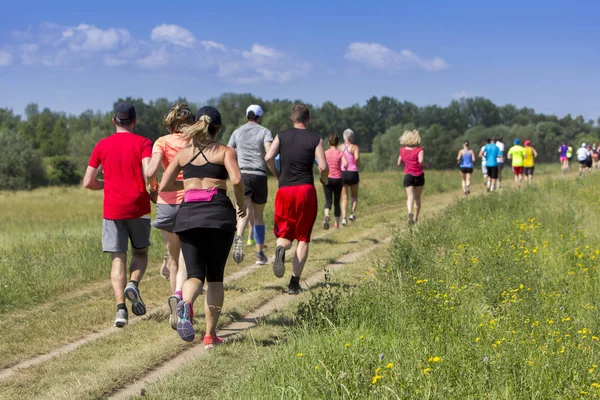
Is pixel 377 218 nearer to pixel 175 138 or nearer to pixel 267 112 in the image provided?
pixel 175 138

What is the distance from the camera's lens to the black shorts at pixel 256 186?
9.88m

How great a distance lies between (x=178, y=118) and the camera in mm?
6816

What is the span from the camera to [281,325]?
259 inches

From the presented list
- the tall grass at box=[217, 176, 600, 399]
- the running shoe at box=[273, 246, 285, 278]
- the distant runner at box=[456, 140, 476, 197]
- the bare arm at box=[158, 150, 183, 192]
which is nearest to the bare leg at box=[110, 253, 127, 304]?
the bare arm at box=[158, 150, 183, 192]

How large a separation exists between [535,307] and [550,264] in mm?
2877

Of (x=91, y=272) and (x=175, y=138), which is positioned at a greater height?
(x=175, y=138)

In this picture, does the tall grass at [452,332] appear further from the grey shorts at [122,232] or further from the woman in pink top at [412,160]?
the woman in pink top at [412,160]

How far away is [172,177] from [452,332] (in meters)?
2.77

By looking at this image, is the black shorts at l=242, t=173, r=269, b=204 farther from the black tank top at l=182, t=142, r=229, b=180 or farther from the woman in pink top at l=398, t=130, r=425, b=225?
the woman in pink top at l=398, t=130, r=425, b=225

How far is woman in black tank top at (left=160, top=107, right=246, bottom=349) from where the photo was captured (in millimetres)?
5520

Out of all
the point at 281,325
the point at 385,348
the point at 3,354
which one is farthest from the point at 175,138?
the point at 385,348

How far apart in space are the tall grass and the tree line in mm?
22620

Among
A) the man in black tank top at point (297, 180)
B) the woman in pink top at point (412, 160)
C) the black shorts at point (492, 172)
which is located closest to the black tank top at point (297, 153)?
the man in black tank top at point (297, 180)

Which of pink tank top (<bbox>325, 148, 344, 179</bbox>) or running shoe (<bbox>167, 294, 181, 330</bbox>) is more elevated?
pink tank top (<bbox>325, 148, 344, 179</bbox>)
